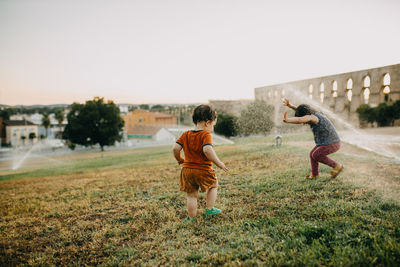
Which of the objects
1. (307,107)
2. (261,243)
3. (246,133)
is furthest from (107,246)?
(246,133)

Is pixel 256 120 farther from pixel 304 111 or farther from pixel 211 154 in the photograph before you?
pixel 211 154

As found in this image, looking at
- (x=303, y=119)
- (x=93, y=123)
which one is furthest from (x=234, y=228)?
(x=93, y=123)

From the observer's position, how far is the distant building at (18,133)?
6919 centimetres

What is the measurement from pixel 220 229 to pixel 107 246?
1.39 metres

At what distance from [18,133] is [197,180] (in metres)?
86.3

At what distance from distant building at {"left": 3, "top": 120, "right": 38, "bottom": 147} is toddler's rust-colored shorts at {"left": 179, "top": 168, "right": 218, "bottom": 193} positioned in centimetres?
8123

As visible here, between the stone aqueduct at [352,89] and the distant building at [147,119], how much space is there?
39011mm

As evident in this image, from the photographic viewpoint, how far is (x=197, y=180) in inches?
128

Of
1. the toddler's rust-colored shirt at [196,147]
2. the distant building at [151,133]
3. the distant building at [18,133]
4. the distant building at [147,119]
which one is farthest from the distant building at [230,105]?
the distant building at [18,133]

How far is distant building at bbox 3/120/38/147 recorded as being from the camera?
6919 centimetres

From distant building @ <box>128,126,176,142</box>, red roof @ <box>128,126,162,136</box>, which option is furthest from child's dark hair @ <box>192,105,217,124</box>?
red roof @ <box>128,126,162,136</box>

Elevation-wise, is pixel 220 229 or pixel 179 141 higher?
pixel 179 141

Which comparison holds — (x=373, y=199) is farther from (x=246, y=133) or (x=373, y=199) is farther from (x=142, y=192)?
(x=246, y=133)

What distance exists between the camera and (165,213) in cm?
376
